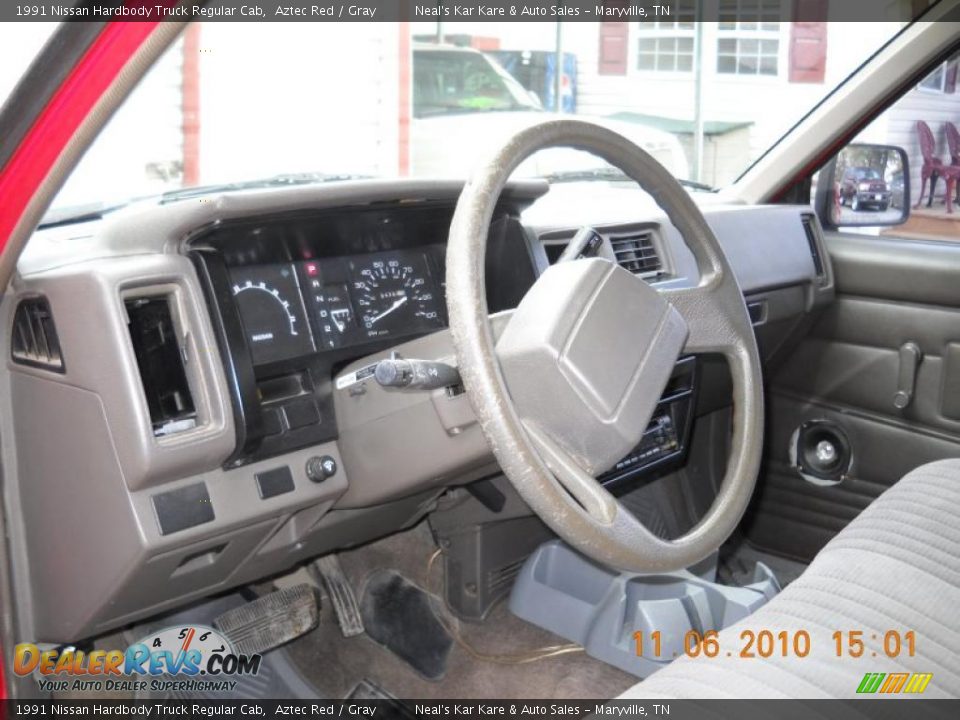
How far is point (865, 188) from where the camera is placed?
9.22 ft

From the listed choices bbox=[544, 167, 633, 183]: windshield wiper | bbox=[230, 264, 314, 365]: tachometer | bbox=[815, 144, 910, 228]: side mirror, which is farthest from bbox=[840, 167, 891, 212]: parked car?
bbox=[230, 264, 314, 365]: tachometer

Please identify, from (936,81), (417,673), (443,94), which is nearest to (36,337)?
(417,673)

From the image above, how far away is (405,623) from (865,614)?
1.37 m

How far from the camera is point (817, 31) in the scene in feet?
9.40

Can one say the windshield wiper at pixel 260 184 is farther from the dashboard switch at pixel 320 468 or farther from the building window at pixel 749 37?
the building window at pixel 749 37

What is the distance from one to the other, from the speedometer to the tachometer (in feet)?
0.40

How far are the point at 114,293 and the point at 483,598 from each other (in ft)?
4.26

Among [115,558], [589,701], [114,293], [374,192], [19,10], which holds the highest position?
[19,10]

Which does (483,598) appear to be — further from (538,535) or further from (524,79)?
(524,79)

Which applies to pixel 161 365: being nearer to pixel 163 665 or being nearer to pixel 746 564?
pixel 163 665

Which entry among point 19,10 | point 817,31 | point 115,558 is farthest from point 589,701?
point 817,31

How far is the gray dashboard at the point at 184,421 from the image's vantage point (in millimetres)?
1543

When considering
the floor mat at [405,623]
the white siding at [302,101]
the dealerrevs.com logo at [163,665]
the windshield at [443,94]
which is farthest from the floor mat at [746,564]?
the white siding at [302,101]
